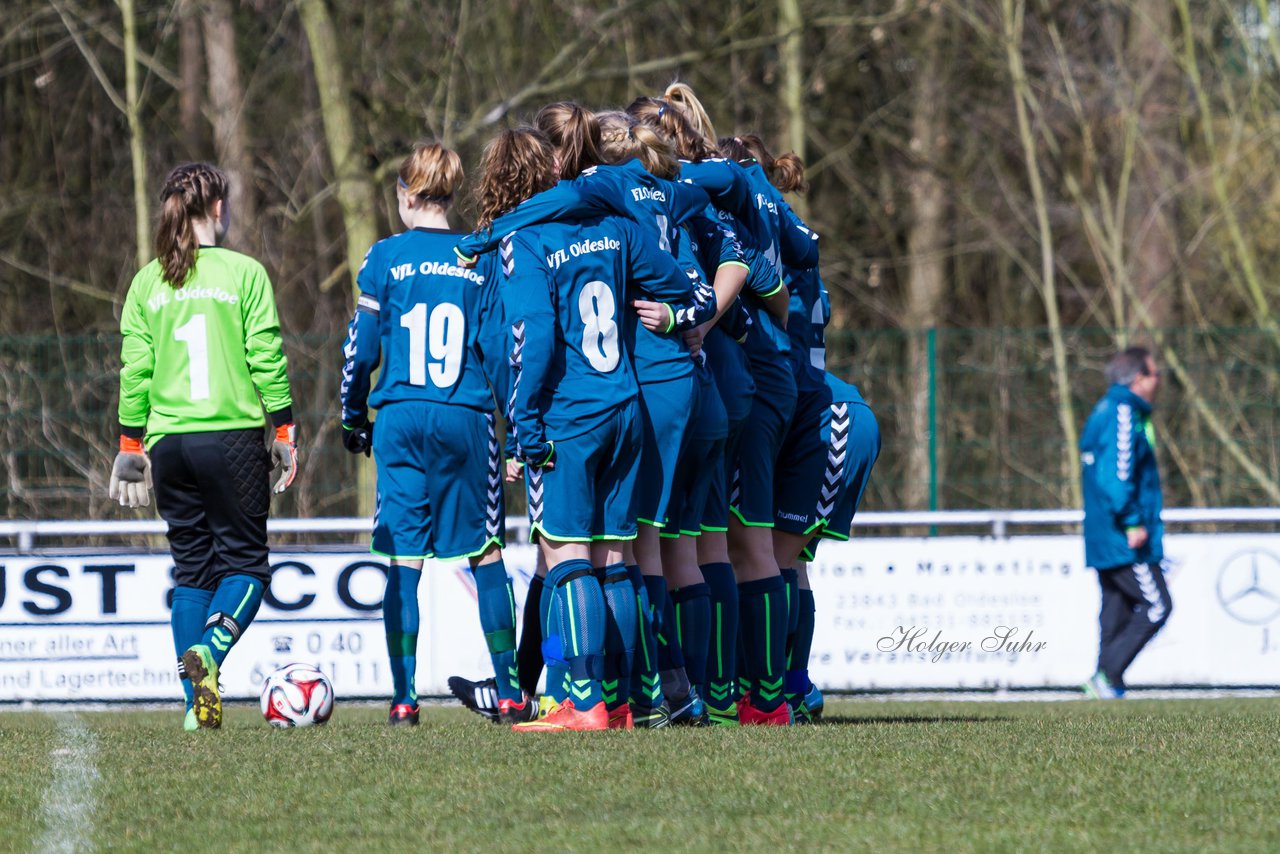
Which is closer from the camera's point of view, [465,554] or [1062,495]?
[465,554]

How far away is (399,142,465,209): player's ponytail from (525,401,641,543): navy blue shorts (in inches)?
62.7

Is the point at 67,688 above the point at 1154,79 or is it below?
below

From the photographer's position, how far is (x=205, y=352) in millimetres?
6875

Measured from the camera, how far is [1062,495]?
13.2 m

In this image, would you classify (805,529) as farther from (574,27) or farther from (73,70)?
(73,70)

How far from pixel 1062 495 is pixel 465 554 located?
7.30 metres

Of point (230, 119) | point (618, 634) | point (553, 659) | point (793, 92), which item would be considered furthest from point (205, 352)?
point (793, 92)

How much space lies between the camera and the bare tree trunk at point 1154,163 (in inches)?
757

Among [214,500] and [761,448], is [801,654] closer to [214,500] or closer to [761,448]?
[761,448]

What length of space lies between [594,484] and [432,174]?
176cm

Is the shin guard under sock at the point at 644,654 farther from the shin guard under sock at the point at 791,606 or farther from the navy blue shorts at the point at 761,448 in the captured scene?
the shin guard under sock at the point at 791,606

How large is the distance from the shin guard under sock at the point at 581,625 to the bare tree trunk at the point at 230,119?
1232 cm

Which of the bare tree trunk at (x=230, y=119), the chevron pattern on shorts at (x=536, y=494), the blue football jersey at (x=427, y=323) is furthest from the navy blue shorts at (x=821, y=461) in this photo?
the bare tree trunk at (x=230, y=119)

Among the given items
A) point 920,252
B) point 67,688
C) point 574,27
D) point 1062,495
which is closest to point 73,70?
point 574,27
